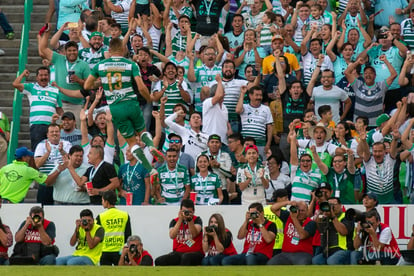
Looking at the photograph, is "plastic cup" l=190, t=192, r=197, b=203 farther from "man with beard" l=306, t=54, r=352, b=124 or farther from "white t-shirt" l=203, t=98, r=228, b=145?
"man with beard" l=306, t=54, r=352, b=124

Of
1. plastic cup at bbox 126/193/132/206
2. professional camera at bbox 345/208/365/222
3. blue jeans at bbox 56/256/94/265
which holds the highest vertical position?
plastic cup at bbox 126/193/132/206

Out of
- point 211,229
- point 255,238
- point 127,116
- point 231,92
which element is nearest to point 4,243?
point 127,116

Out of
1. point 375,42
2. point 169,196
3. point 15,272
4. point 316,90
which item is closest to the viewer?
point 15,272

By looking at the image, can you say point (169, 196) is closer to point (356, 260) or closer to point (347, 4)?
point (356, 260)

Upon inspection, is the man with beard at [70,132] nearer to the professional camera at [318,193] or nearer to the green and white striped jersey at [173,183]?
the green and white striped jersey at [173,183]

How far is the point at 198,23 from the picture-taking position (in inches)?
873

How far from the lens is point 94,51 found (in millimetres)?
20828

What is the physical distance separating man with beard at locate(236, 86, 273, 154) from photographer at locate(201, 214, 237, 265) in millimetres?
3388

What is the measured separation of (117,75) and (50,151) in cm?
294

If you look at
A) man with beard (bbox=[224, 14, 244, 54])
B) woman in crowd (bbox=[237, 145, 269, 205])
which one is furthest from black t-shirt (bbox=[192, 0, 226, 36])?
woman in crowd (bbox=[237, 145, 269, 205])

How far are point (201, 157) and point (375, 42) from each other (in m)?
5.35

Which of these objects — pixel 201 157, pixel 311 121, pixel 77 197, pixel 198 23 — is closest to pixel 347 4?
pixel 198 23

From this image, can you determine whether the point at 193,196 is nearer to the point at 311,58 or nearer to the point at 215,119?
the point at 215,119

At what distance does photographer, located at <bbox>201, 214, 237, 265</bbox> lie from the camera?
16234 mm
